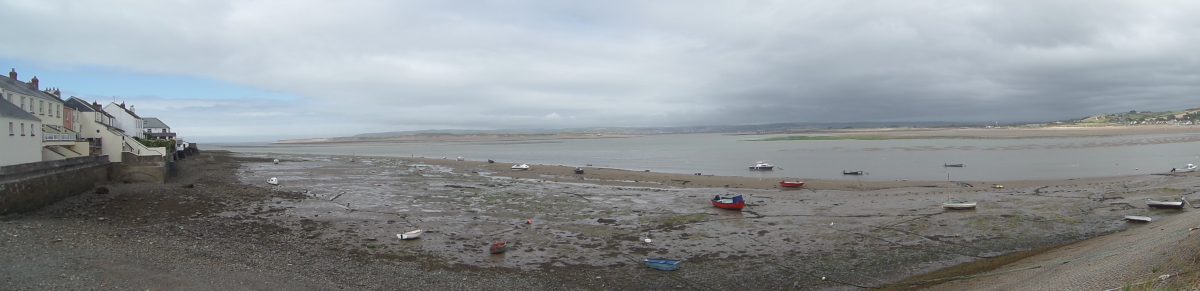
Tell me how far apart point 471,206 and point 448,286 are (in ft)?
49.2

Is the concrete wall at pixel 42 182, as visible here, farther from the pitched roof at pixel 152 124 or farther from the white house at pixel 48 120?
the pitched roof at pixel 152 124

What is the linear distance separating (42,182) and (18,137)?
112 inches

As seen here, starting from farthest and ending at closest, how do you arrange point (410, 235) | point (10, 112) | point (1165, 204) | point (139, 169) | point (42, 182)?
point (139, 169)
point (1165, 204)
point (10, 112)
point (42, 182)
point (410, 235)

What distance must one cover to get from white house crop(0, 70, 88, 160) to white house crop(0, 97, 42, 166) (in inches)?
22.6

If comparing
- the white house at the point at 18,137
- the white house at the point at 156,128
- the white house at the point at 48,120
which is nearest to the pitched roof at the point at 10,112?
the white house at the point at 18,137

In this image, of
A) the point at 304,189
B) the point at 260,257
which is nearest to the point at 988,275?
the point at 260,257

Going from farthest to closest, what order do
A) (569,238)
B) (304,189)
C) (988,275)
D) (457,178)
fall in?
(457,178), (304,189), (569,238), (988,275)

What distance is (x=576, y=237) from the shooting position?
69.3ft

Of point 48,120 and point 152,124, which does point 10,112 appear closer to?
point 48,120

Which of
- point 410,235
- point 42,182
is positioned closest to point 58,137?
point 42,182

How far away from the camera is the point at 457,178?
149 ft

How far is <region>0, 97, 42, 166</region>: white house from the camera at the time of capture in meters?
22.6

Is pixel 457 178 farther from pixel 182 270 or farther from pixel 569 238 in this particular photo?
pixel 182 270

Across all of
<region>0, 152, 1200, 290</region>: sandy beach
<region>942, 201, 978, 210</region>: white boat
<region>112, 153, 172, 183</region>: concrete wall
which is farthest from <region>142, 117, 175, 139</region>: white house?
<region>942, 201, 978, 210</region>: white boat
